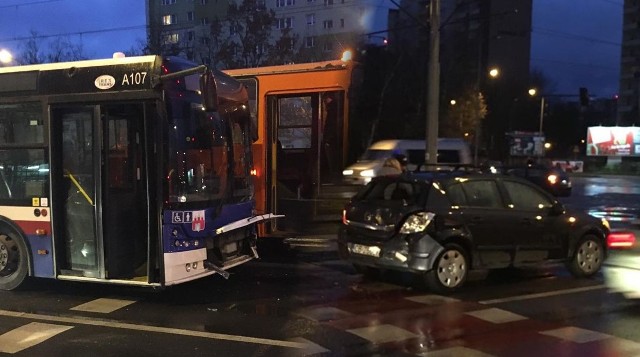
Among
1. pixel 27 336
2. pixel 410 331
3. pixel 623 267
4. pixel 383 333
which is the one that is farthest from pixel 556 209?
pixel 27 336

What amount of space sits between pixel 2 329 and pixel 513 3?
86.0 metres

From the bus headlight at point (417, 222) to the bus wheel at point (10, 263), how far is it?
4962 mm

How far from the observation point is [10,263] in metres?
7.58

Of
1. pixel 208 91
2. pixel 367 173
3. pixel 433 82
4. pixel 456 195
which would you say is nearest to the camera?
pixel 208 91

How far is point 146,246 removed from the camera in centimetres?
691

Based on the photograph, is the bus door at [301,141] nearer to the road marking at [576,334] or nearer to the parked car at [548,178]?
the road marking at [576,334]

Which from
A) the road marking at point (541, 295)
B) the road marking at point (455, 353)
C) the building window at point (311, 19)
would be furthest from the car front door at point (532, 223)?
the building window at point (311, 19)

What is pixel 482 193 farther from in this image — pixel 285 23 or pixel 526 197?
pixel 285 23

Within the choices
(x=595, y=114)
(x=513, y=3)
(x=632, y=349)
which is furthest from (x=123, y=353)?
(x=595, y=114)

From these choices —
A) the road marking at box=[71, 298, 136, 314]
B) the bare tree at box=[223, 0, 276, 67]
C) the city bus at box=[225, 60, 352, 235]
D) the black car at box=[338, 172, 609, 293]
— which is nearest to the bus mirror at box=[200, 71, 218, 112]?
the road marking at box=[71, 298, 136, 314]

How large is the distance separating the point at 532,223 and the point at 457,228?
4.37 feet

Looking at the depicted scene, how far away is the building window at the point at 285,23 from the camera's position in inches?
1210

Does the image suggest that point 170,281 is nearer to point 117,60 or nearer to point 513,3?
point 117,60

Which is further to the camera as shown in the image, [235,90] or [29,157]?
[235,90]
